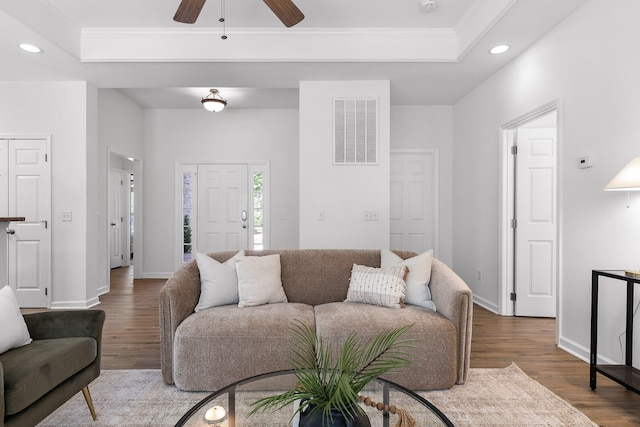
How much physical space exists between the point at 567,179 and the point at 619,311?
1045 millimetres

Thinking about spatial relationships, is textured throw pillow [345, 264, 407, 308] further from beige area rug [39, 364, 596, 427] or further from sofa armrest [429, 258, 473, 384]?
beige area rug [39, 364, 596, 427]

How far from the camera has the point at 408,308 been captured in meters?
2.43

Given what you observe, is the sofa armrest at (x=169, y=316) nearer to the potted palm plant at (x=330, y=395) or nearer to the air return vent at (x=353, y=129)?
the potted palm plant at (x=330, y=395)

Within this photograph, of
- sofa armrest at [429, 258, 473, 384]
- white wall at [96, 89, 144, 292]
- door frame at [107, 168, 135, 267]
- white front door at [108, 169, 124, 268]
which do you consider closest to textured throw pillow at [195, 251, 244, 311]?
sofa armrest at [429, 258, 473, 384]

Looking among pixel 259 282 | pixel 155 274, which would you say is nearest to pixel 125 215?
pixel 155 274

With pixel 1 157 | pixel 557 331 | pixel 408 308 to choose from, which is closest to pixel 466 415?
pixel 408 308

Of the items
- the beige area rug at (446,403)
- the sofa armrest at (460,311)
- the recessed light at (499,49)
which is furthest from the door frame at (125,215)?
the sofa armrest at (460,311)

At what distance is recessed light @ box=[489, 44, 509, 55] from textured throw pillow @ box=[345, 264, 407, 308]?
2.29 meters

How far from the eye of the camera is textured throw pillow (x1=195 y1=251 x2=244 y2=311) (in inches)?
97.0

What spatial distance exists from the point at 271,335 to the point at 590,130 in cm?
269

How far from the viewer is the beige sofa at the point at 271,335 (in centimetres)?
210

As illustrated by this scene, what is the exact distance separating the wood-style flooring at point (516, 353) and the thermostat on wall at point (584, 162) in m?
1.45

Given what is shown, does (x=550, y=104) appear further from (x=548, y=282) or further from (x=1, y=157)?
(x=1, y=157)

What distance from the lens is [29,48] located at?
10.9 ft
